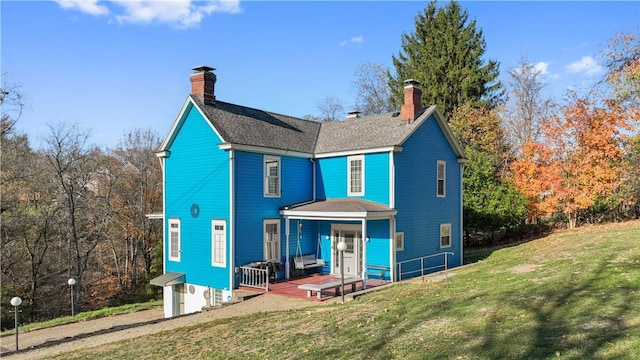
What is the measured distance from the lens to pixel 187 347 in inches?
396

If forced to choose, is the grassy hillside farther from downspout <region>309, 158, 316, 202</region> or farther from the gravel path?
downspout <region>309, 158, 316, 202</region>

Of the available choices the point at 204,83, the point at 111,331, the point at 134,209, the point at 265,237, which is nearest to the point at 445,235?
the point at 265,237

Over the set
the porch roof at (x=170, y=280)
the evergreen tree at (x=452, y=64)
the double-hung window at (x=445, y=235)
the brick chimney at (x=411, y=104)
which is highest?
the evergreen tree at (x=452, y=64)

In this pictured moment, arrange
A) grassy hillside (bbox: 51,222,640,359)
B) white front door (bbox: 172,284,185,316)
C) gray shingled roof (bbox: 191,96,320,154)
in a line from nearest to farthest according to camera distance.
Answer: grassy hillside (bbox: 51,222,640,359) → gray shingled roof (bbox: 191,96,320,154) → white front door (bbox: 172,284,185,316)

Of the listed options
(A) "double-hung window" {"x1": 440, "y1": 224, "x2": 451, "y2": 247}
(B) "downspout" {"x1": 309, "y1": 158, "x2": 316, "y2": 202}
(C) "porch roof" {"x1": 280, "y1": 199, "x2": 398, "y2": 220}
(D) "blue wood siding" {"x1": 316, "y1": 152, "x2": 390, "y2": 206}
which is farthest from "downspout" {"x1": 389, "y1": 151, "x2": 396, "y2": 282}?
(A) "double-hung window" {"x1": 440, "y1": 224, "x2": 451, "y2": 247}

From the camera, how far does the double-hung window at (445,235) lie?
21109 mm

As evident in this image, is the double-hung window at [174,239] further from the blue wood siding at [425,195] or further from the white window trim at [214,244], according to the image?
the blue wood siding at [425,195]

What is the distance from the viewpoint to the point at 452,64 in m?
39.3

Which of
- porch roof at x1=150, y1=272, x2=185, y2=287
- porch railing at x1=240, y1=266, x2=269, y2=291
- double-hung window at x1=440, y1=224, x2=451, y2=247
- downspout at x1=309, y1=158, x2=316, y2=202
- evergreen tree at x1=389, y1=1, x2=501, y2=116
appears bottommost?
porch roof at x1=150, y1=272, x2=185, y2=287

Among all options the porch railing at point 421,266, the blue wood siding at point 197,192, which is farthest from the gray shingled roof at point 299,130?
the porch railing at point 421,266

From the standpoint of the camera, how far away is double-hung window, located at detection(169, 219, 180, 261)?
1939cm

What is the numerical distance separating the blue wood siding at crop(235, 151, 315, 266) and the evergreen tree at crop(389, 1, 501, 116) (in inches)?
909

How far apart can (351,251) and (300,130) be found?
649cm

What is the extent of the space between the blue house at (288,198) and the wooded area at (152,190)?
891 centimetres
